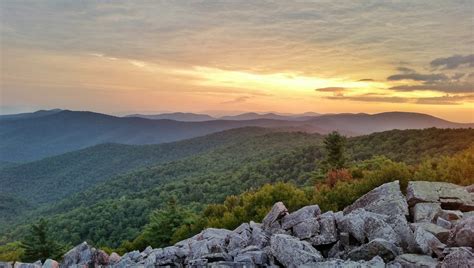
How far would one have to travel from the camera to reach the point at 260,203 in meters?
26.7

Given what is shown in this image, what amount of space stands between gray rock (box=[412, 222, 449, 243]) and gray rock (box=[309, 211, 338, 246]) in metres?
2.79

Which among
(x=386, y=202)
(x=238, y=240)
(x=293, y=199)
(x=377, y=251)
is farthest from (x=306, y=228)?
(x=293, y=199)

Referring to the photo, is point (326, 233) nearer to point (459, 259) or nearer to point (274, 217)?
point (274, 217)

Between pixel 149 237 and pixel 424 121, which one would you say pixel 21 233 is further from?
pixel 424 121

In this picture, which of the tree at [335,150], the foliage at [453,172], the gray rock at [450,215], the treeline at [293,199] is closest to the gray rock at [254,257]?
the gray rock at [450,215]

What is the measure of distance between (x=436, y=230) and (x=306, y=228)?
4464mm

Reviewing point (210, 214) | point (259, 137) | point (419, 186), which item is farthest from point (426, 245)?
point (259, 137)

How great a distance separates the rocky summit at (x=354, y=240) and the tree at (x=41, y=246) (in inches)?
378

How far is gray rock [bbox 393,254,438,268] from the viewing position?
506 inches

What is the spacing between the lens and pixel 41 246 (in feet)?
91.9

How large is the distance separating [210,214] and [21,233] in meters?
56.4

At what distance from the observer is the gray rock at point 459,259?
12055mm

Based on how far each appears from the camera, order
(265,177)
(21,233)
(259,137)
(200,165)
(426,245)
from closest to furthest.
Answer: (426,245) < (265,177) < (21,233) < (200,165) < (259,137)

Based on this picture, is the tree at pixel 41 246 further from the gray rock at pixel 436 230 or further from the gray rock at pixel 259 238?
the gray rock at pixel 436 230
